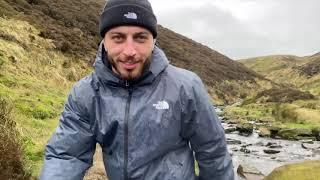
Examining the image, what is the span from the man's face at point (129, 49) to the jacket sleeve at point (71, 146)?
0.30 metres

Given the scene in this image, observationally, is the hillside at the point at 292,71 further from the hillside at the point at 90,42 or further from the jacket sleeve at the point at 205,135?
the jacket sleeve at the point at 205,135

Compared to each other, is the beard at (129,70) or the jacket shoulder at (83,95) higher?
the beard at (129,70)

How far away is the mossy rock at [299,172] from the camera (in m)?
12.0

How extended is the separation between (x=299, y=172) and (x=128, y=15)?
9.68 meters

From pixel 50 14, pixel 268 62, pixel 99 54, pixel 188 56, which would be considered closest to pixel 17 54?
pixel 50 14

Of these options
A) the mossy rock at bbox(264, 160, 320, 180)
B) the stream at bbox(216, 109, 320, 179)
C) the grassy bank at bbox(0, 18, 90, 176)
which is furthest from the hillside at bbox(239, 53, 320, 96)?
the mossy rock at bbox(264, 160, 320, 180)

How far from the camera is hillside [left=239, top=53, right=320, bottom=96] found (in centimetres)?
10051

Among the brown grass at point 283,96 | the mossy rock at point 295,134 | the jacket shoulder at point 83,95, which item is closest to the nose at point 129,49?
the jacket shoulder at point 83,95

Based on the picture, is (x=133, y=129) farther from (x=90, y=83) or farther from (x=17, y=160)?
(x=17, y=160)

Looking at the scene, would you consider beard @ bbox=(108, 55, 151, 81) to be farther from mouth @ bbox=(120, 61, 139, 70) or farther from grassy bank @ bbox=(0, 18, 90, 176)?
grassy bank @ bbox=(0, 18, 90, 176)

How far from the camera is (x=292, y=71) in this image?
5413 inches

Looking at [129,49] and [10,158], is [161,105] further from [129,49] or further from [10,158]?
[10,158]

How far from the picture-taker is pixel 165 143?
3.31 meters

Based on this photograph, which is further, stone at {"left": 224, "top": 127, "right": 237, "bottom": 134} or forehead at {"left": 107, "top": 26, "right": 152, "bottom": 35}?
stone at {"left": 224, "top": 127, "right": 237, "bottom": 134}
